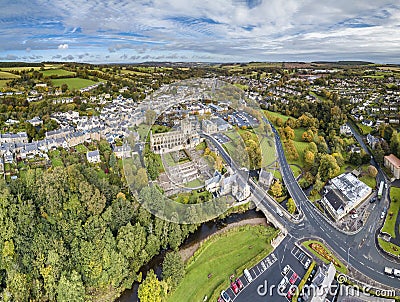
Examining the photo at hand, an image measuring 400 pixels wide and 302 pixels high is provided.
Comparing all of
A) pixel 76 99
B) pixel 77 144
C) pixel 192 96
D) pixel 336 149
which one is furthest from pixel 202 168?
pixel 76 99

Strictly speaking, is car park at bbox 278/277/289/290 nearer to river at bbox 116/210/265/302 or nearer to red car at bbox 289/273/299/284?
red car at bbox 289/273/299/284

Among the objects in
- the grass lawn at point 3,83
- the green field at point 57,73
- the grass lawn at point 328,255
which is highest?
the green field at point 57,73

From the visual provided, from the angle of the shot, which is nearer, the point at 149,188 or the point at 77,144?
the point at 149,188

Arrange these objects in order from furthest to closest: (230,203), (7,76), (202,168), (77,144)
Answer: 1. (7,76)
2. (77,144)
3. (230,203)
4. (202,168)

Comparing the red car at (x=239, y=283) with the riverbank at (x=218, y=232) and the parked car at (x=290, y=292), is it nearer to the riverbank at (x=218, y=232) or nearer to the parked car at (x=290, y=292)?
the parked car at (x=290, y=292)

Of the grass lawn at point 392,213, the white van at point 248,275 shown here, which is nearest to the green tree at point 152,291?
the white van at point 248,275

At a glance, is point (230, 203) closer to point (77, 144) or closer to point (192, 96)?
point (192, 96)

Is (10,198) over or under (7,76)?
under
